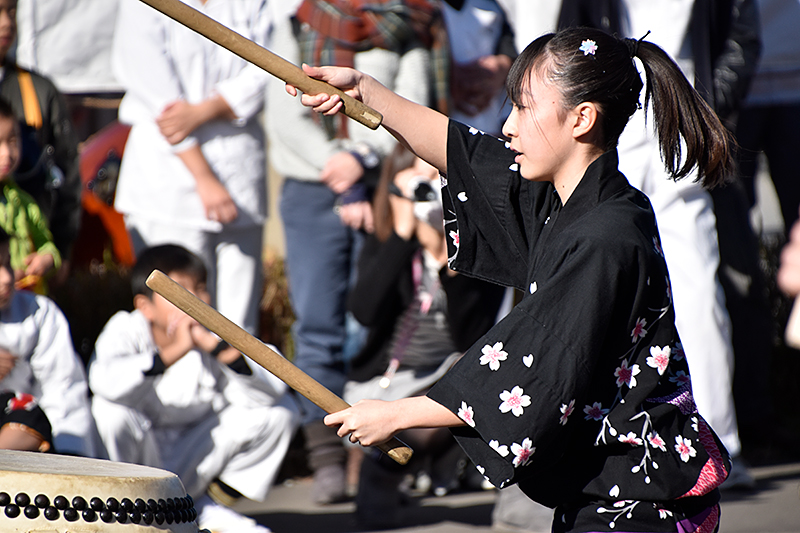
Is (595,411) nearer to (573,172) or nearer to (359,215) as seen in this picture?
(573,172)

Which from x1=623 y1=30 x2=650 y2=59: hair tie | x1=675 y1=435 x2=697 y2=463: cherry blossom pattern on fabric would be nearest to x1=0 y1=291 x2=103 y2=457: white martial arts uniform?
x1=675 y1=435 x2=697 y2=463: cherry blossom pattern on fabric

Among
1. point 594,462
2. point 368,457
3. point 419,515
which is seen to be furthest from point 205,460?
point 594,462

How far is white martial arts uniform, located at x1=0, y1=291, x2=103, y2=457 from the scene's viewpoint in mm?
3191

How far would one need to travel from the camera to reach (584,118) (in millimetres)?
1873

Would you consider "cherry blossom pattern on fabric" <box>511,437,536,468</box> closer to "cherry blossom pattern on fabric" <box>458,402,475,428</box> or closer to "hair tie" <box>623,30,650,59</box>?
"cherry blossom pattern on fabric" <box>458,402,475,428</box>

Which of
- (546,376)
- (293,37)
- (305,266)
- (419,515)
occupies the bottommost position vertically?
(419,515)

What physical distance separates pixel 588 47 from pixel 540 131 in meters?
0.18

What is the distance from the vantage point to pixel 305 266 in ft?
13.0

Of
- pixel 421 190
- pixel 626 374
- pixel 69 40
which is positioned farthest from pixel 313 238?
pixel 626 374

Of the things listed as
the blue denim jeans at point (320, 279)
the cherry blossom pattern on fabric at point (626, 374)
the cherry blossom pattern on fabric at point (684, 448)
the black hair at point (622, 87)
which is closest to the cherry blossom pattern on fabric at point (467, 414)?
the cherry blossom pattern on fabric at point (626, 374)

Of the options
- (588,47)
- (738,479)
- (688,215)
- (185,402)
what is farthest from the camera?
(738,479)

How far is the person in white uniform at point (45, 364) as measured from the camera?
317cm

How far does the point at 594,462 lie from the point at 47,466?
999 mm

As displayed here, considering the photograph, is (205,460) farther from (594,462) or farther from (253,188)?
(594,462)
